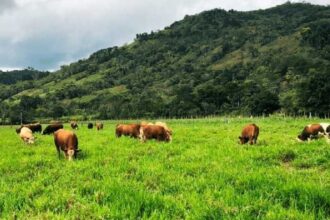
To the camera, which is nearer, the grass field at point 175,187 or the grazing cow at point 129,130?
the grass field at point 175,187

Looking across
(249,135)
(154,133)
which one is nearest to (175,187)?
(249,135)

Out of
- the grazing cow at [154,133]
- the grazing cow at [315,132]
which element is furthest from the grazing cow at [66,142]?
the grazing cow at [315,132]

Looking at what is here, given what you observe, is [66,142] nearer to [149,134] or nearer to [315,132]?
[149,134]

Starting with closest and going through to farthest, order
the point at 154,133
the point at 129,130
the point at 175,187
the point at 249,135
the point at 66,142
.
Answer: the point at 175,187, the point at 66,142, the point at 249,135, the point at 154,133, the point at 129,130

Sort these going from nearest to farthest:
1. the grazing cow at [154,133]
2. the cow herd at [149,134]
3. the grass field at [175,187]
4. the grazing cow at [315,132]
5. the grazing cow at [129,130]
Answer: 1. the grass field at [175,187]
2. the cow herd at [149,134]
3. the grazing cow at [154,133]
4. the grazing cow at [315,132]
5. the grazing cow at [129,130]

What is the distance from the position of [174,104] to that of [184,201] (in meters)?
149

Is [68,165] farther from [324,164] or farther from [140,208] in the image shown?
[324,164]

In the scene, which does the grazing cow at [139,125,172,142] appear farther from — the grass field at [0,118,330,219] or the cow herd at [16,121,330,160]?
the grass field at [0,118,330,219]

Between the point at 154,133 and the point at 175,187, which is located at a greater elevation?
the point at 154,133

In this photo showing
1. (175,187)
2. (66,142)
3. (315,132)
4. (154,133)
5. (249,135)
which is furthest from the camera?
(315,132)

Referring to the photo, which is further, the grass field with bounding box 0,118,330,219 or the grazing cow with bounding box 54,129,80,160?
the grazing cow with bounding box 54,129,80,160

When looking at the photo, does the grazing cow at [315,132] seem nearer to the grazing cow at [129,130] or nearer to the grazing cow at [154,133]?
the grazing cow at [154,133]

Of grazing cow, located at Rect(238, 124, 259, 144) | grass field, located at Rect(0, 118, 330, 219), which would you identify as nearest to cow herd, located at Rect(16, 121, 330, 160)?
grazing cow, located at Rect(238, 124, 259, 144)

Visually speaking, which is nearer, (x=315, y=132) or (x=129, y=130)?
(x=315, y=132)
